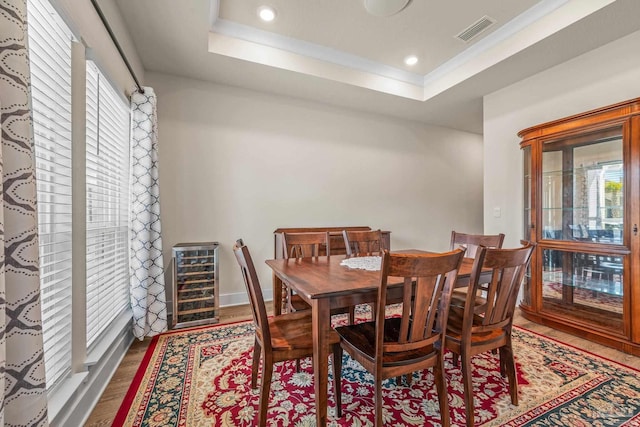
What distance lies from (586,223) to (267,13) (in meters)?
3.41

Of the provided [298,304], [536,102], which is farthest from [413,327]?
[536,102]

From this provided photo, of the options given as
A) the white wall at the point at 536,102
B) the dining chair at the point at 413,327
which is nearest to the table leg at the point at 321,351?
the dining chair at the point at 413,327

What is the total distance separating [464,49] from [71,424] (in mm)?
4292

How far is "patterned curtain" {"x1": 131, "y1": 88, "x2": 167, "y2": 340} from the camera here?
2.37 meters

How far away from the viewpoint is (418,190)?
4.71 meters

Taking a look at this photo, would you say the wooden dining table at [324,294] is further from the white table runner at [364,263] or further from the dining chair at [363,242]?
the dining chair at [363,242]

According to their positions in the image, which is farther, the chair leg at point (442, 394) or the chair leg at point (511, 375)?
the chair leg at point (511, 375)

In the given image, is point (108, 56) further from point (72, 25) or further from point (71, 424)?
point (71, 424)

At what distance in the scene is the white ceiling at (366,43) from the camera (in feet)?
7.64

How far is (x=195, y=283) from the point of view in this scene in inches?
113

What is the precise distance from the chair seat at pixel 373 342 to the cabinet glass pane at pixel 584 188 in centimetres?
211

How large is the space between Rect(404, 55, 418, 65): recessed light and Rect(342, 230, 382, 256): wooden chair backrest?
2.11 m

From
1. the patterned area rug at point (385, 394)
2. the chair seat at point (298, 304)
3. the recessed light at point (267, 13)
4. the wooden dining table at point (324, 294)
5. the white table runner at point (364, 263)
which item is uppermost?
the recessed light at point (267, 13)

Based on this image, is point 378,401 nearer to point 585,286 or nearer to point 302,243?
point 302,243
